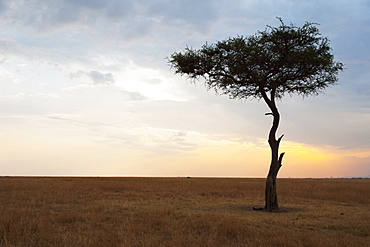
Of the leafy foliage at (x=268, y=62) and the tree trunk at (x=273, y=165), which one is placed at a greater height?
the leafy foliage at (x=268, y=62)

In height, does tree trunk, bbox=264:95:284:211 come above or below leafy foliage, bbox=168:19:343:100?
below

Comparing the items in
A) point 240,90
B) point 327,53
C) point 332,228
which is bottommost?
point 332,228

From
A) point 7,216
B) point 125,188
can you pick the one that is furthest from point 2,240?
point 125,188

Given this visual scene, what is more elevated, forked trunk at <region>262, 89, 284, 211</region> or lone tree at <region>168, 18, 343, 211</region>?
lone tree at <region>168, 18, 343, 211</region>

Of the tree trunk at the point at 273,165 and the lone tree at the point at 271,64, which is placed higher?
the lone tree at the point at 271,64

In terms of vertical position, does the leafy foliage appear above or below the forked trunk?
above

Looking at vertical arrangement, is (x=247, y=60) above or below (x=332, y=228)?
above

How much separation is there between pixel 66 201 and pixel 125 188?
40.6ft

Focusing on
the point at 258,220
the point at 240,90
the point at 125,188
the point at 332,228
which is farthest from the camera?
the point at 125,188

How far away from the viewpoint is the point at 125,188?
34062 millimetres

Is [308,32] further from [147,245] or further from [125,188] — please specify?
[125,188]

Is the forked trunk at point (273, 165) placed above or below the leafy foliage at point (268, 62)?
below

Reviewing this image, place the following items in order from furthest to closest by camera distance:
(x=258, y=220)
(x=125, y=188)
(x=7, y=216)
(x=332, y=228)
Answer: (x=125, y=188), (x=258, y=220), (x=332, y=228), (x=7, y=216)

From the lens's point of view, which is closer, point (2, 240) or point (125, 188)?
point (2, 240)
